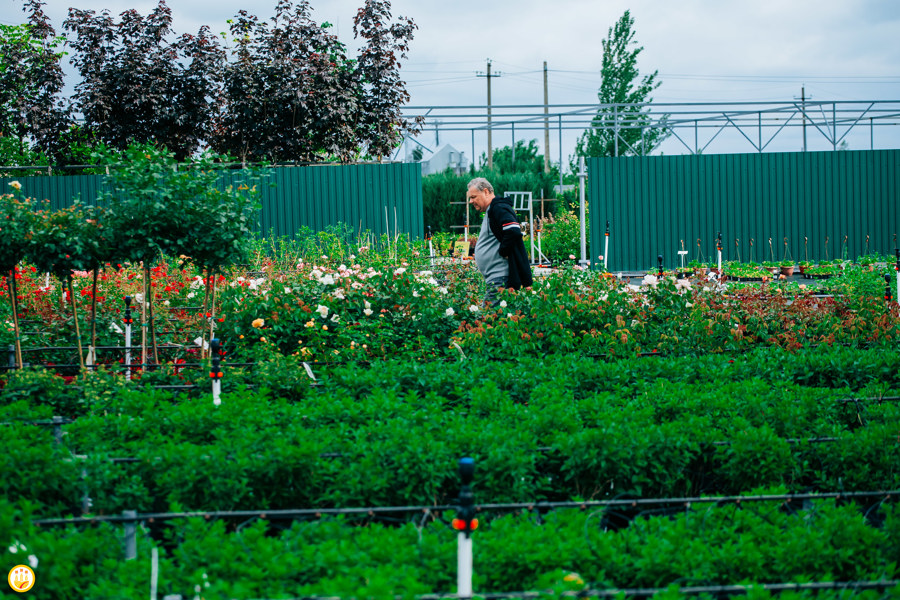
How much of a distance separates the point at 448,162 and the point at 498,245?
1938 centimetres

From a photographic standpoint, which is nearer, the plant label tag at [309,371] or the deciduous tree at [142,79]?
the plant label tag at [309,371]

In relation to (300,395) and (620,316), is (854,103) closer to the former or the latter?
(620,316)

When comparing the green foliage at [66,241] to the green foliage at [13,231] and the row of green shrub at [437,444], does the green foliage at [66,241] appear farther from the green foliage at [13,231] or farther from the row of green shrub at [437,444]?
the row of green shrub at [437,444]

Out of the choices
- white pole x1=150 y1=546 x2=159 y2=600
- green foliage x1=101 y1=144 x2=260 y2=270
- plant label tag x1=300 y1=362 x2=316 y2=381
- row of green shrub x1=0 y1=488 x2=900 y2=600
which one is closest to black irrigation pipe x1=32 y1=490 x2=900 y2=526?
row of green shrub x1=0 y1=488 x2=900 y2=600

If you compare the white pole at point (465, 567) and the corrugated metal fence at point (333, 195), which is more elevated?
the corrugated metal fence at point (333, 195)

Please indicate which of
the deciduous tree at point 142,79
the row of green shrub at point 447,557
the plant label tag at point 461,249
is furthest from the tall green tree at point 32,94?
the row of green shrub at point 447,557

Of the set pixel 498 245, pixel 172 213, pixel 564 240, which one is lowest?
pixel 498 245

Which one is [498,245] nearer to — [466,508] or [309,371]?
[309,371]

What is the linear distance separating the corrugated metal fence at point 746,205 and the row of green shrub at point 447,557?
13885 mm

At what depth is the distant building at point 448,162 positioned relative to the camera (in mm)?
24766

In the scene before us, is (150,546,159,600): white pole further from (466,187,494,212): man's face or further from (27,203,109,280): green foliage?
(466,187,494,212): man's face

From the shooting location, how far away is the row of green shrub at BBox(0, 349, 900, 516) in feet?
10.4

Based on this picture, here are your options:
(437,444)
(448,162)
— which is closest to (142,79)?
(448,162)

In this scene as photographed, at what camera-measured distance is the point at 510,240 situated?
616cm
